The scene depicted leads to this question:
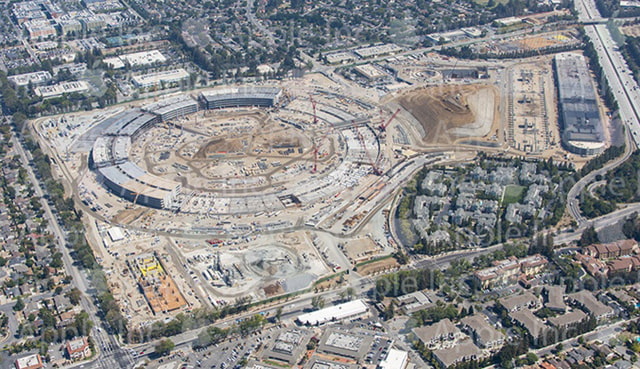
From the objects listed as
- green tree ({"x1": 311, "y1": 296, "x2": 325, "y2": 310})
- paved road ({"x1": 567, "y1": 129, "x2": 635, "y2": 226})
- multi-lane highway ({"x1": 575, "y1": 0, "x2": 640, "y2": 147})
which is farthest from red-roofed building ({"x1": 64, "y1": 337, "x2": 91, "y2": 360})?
multi-lane highway ({"x1": 575, "y1": 0, "x2": 640, "y2": 147})

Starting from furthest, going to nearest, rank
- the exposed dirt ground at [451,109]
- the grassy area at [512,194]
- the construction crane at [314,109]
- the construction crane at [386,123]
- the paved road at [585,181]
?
1. the construction crane at [314,109]
2. the construction crane at [386,123]
3. the exposed dirt ground at [451,109]
4. the grassy area at [512,194]
5. the paved road at [585,181]

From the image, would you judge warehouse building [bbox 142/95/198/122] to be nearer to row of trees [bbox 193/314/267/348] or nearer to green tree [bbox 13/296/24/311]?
green tree [bbox 13/296/24/311]

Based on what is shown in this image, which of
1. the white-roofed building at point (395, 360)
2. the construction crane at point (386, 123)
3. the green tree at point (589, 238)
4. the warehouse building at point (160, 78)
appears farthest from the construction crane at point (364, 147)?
the white-roofed building at point (395, 360)

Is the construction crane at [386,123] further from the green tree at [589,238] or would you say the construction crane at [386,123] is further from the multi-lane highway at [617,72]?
the green tree at [589,238]

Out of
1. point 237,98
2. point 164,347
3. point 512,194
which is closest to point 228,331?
point 164,347

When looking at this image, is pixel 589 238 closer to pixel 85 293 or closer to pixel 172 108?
pixel 85 293

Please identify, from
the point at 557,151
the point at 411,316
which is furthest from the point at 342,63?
the point at 411,316

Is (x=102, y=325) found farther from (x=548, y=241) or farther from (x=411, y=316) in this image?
(x=548, y=241)
